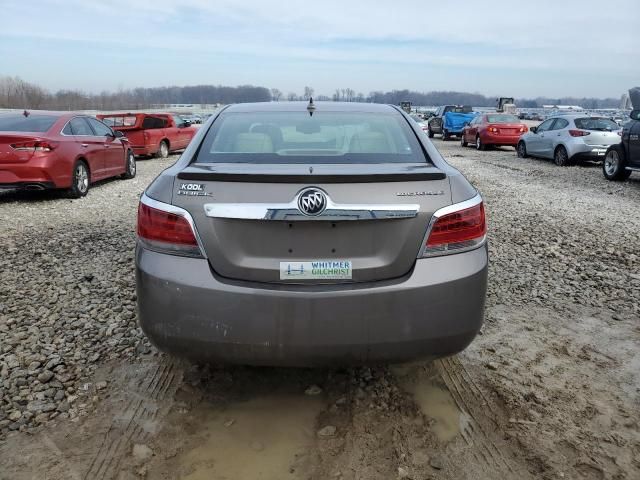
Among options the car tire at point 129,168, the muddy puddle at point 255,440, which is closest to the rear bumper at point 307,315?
the muddy puddle at point 255,440

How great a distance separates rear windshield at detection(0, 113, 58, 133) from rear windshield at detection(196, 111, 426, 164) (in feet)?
22.9

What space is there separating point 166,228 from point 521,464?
1.98 m

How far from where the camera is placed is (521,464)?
2.53 m

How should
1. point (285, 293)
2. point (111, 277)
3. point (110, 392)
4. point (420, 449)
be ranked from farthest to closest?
point (111, 277), point (110, 392), point (420, 449), point (285, 293)

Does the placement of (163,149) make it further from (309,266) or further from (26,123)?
(309,266)

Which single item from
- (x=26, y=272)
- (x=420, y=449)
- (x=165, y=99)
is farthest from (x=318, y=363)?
(x=165, y=99)

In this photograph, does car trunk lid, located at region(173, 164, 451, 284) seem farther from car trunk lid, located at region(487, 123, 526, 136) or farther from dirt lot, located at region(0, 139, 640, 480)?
car trunk lid, located at region(487, 123, 526, 136)

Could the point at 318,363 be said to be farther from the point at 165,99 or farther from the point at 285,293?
the point at 165,99

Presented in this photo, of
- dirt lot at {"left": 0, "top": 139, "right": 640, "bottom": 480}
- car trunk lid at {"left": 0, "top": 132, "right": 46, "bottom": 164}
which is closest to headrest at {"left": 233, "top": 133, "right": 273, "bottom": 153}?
dirt lot at {"left": 0, "top": 139, "right": 640, "bottom": 480}

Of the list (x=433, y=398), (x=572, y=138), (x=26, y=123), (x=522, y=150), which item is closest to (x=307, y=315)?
(x=433, y=398)

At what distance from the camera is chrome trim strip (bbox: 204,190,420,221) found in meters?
2.46

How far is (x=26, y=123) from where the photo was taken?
9.39 m

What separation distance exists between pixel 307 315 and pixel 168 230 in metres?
0.78

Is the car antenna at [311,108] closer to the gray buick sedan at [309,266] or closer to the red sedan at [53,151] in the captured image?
the gray buick sedan at [309,266]
